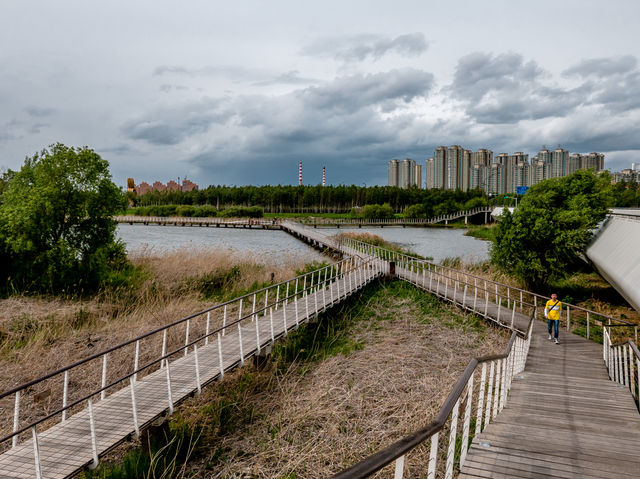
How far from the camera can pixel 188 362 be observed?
9.44 meters

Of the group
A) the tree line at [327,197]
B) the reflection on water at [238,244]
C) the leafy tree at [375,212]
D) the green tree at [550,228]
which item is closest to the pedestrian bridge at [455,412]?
the green tree at [550,228]

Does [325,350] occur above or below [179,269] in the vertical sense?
below

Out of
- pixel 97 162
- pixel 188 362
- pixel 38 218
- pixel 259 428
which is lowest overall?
pixel 259 428

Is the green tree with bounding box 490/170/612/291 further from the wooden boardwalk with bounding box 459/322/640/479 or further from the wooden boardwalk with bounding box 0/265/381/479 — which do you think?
the wooden boardwalk with bounding box 0/265/381/479

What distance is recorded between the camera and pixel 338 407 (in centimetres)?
816

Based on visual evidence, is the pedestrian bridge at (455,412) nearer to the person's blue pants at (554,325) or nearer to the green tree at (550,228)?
the person's blue pants at (554,325)

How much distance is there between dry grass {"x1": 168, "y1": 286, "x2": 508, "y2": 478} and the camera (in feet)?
22.1

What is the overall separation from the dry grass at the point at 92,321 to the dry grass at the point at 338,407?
296 centimetres

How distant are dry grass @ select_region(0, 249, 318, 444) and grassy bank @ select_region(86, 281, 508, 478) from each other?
272 cm

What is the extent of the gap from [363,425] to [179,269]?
1448 cm

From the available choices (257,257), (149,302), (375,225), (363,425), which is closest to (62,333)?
(149,302)

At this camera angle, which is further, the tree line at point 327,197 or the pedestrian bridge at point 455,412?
the tree line at point 327,197

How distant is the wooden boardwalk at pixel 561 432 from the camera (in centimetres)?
441

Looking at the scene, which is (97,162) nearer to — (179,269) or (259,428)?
(179,269)
